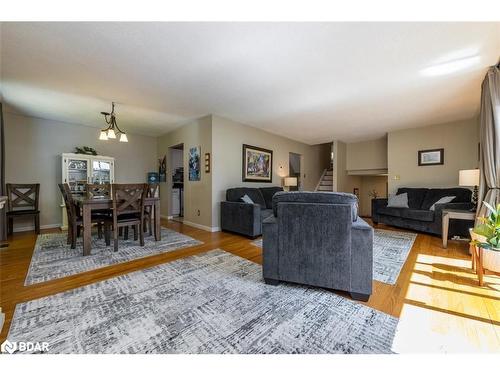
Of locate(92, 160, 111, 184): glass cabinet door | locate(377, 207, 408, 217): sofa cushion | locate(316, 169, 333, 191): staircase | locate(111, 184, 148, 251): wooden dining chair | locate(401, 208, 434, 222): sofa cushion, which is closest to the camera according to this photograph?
locate(111, 184, 148, 251): wooden dining chair

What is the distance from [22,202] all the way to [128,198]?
112 inches

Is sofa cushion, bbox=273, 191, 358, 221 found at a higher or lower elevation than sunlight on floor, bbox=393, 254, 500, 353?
higher

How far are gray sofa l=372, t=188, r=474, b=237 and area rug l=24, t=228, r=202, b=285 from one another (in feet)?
13.5

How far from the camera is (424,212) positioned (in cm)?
395

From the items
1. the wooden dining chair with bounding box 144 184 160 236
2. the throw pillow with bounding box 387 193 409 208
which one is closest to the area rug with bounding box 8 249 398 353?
the wooden dining chair with bounding box 144 184 160 236

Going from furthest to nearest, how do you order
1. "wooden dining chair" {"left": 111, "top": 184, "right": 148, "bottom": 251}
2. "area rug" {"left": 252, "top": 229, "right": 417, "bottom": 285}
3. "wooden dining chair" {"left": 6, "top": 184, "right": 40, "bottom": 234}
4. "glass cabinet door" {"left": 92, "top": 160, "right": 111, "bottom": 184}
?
"glass cabinet door" {"left": 92, "top": 160, "right": 111, "bottom": 184}, "wooden dining chair" {"left": 6, "top": 184, "right": 40, "bottom": 234}, "wooden dining chair" {"left": 111, "top": 184, "right": 148, "bottom": 251}, "area rug" {"left": 252, "top": 229, "right": 417, "bottom": 285}

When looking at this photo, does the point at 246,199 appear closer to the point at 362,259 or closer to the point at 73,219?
the point at 362,259

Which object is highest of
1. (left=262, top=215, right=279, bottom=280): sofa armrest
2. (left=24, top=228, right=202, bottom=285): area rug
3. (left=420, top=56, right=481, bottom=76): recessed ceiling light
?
(left=420, top=56, right=481, bottom=76): recessed ceiling light

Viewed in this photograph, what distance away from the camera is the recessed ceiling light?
2.32 m

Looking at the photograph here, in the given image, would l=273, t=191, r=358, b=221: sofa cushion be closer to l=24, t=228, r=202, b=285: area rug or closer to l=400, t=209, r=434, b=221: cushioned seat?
l=24, t=228, r=202, b=285: area rug

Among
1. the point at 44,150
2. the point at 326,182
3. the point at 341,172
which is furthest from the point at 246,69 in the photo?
the point at 326,182

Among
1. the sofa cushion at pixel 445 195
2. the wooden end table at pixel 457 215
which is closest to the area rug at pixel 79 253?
the wooden end table at pixel 457 215

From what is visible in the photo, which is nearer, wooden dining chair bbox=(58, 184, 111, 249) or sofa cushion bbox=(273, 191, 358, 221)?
sofa cushion bbox=(273, 191, 358, 221)
